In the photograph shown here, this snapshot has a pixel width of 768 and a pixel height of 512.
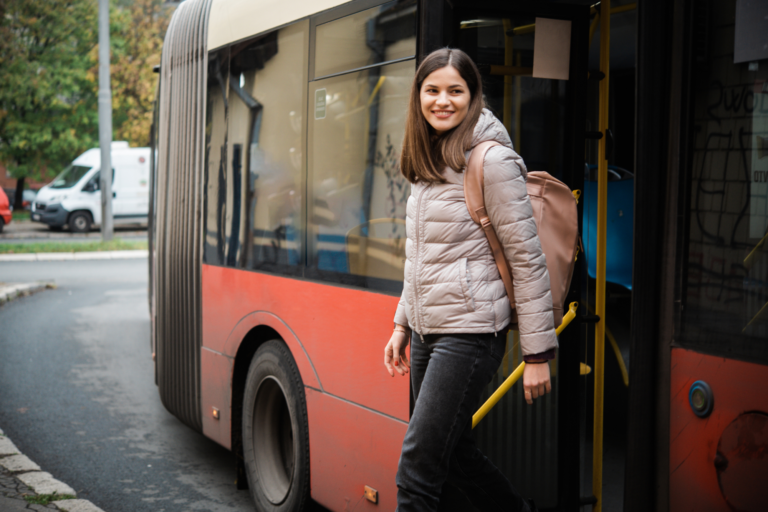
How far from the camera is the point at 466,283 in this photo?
2344 mm

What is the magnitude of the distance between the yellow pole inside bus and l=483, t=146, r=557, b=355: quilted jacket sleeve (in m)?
0.72

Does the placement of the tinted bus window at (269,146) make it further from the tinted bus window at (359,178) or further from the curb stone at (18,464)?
the curb stone at (18,464)

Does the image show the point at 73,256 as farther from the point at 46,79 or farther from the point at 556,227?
the point at 556,227

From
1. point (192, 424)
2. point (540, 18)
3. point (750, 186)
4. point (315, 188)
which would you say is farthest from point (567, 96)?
point (192, 424)

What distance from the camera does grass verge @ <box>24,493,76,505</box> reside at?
13.5ft

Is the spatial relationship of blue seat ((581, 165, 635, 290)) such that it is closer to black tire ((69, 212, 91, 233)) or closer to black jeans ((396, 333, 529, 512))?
black jeans ((396, 333, 529, 512))

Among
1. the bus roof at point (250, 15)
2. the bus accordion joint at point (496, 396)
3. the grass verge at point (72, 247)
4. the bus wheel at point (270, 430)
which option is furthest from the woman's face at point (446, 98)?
the grass verge at point (72, 247)

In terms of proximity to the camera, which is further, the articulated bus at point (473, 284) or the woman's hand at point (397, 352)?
the woman's hand at point (397, 352)

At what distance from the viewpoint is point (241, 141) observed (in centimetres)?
422

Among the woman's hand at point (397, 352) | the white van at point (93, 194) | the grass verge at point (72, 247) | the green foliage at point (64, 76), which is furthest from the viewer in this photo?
the green foliage at point (64, 76)

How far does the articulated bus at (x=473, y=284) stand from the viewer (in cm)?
223

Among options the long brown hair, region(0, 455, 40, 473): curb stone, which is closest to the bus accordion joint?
the long brown hair

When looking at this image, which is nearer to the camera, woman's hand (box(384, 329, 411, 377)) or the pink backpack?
the pink backpack

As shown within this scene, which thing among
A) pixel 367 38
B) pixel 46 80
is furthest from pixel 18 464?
pixel 46 80
